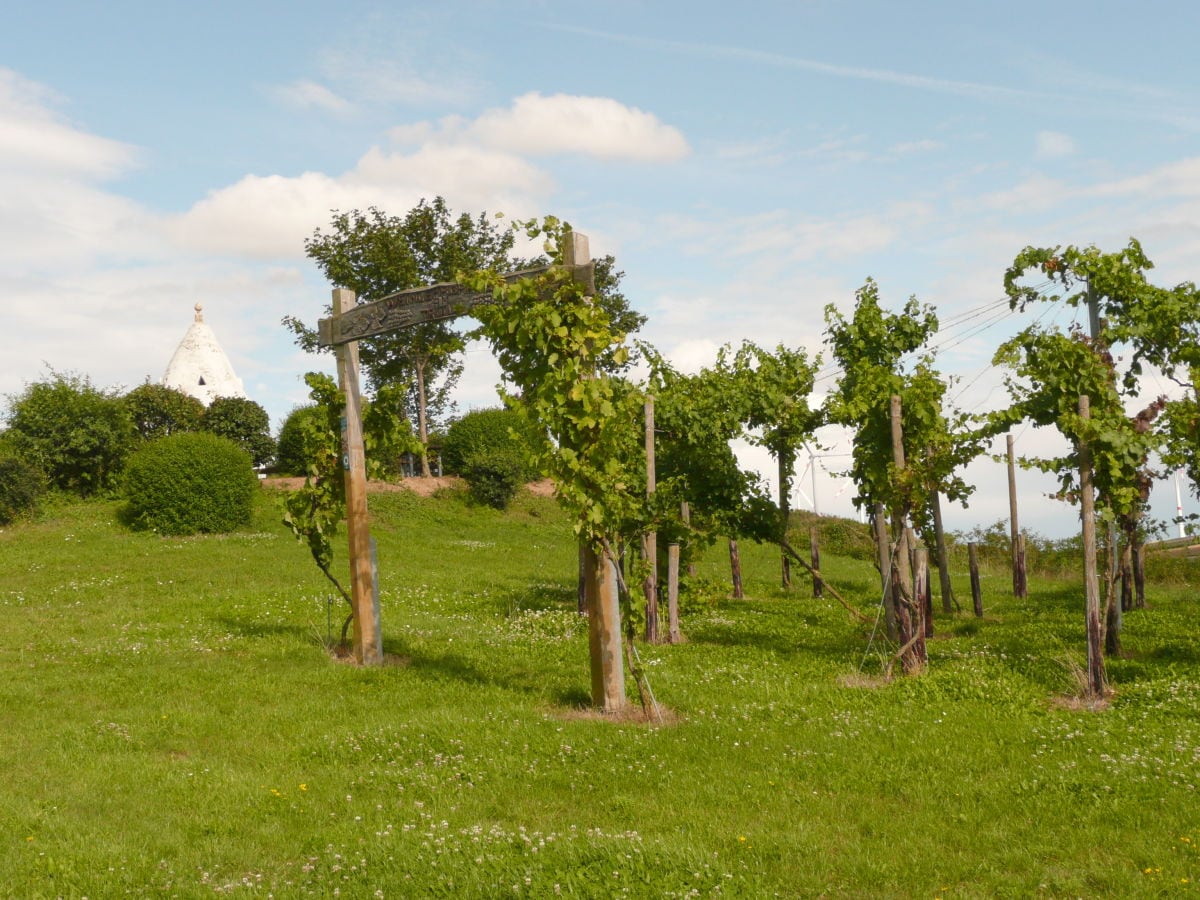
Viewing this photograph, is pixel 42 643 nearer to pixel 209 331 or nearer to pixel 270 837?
pixel 270 837

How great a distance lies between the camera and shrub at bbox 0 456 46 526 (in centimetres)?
3005

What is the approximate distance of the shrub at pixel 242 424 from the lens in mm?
37562

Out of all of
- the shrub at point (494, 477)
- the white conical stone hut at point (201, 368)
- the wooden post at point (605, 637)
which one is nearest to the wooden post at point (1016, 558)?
the wooden post at point (605, 637)

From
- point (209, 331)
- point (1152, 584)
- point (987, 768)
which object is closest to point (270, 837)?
point (987, 768)

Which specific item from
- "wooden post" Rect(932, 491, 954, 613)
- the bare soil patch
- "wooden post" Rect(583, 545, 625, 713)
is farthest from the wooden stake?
the bare soil patch

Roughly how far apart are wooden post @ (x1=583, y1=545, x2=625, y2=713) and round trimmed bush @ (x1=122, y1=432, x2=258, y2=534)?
22.2 metres

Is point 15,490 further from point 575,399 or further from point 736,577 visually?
point 575,399

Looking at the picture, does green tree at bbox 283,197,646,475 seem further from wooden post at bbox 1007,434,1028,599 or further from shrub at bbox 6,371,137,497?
wooden post at bbox 1007,434,1028,599

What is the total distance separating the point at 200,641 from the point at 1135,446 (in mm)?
12234

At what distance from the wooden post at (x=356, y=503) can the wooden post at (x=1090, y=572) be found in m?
8.31

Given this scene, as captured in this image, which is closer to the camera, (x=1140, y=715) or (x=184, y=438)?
(x=1140, y=715)

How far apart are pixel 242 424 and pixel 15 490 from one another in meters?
8.94

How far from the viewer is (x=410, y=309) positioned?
11992mm

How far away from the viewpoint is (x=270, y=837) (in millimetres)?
7047
